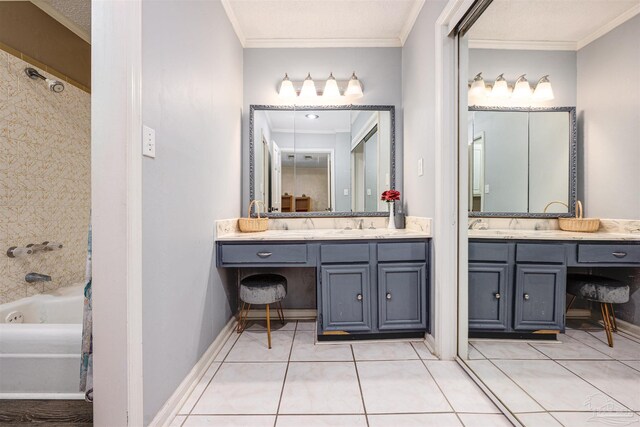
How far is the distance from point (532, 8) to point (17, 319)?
3126mm

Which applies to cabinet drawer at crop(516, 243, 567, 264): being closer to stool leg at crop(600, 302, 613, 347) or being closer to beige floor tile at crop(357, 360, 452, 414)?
stool leg at crop(600, 302, 613, 347)

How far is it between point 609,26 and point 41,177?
2.94 meters

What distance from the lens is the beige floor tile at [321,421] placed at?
1.26 metres

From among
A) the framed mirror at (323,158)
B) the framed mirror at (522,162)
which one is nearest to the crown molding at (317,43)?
A: the framed mirror at (323,158)

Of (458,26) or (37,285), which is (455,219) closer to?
(458,26)

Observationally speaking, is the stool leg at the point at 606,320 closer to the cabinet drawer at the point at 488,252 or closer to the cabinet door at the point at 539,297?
the cabinet door at the point at 539,297

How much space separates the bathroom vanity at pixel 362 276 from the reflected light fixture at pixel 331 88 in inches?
53.1

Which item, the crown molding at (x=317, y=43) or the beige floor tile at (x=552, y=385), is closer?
the beige floor tile at (x=552, y=385)

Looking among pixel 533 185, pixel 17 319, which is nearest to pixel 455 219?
pixel 533 185

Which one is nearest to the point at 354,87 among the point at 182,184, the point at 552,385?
the point at 182,184

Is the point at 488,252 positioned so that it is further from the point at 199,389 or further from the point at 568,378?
the point at 199,389

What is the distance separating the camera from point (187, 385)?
1.45m

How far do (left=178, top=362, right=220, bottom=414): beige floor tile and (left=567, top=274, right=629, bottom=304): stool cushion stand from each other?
1818mm

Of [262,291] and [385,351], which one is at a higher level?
[262,291]
